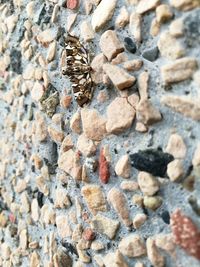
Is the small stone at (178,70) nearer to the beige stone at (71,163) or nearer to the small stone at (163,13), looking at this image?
the small stone at (163,13)

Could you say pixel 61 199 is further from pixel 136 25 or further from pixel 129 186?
pixel 136 25

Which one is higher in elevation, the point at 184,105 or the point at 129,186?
the point at 184,105

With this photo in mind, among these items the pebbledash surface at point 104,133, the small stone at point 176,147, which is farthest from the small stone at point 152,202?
the small stone at point 176,147

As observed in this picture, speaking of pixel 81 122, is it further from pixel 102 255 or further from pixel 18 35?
pixel 18 35

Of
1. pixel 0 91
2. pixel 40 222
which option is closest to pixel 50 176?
pixel 40 222

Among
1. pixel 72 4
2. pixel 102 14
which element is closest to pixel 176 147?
pixel 102 14

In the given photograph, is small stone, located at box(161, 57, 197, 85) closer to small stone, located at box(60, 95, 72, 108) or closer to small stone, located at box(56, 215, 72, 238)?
small stone, located at box(60, 95, 72, 108)

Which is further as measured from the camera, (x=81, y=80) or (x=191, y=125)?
(x=81, y=80)
